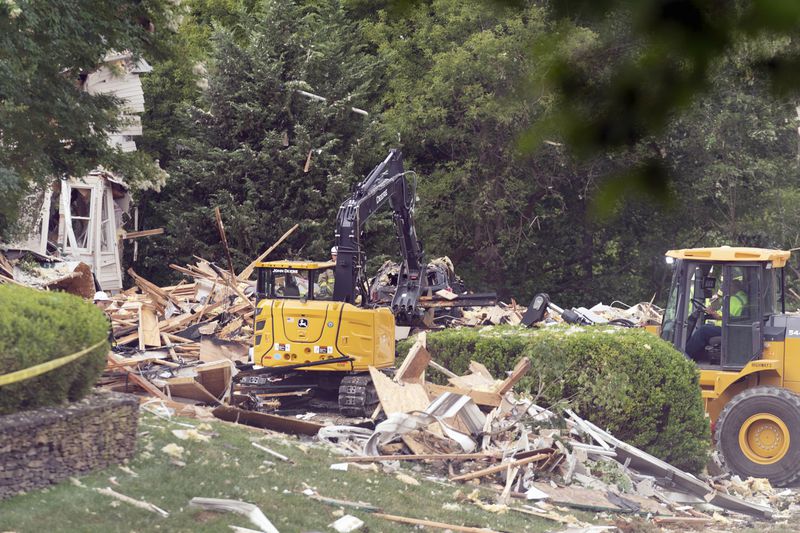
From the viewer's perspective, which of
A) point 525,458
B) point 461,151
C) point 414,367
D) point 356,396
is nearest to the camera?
point 525,458

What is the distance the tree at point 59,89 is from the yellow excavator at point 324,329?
9.01ft

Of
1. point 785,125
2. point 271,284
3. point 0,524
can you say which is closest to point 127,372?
point 271,284

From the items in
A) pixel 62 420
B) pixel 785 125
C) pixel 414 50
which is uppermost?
pixel 414 50

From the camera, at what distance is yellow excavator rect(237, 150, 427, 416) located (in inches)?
598

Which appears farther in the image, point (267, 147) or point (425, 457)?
point (267, 147)

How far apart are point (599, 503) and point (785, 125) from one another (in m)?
27.6

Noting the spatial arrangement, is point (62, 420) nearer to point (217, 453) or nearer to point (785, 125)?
point (217, 453)

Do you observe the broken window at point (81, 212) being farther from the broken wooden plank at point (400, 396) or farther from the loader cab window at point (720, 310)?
the loader cab window at point (720, 310)

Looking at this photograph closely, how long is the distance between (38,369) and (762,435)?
10242 mm

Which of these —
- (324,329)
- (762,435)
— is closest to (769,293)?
(762,435)

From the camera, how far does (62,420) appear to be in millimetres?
7898

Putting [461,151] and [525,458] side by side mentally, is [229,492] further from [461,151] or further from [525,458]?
[461,151]

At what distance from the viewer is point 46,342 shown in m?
7.96

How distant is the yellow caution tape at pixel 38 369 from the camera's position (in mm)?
7465
